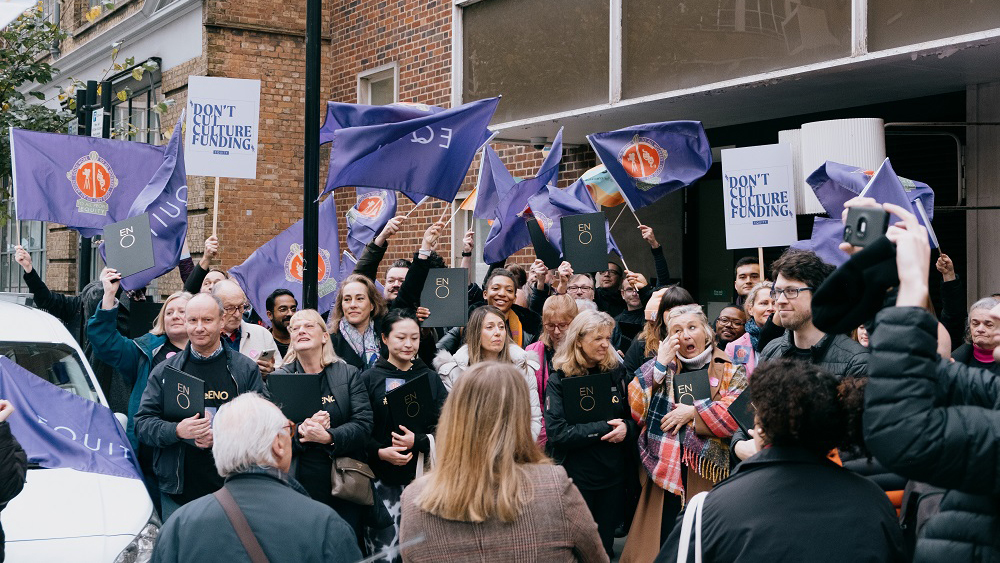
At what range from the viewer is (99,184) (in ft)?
33.0

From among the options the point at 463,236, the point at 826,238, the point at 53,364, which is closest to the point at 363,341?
the point at 53,364

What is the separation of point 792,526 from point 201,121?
284 inches

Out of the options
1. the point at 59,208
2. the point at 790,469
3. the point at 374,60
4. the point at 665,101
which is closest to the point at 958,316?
the point at 665,101

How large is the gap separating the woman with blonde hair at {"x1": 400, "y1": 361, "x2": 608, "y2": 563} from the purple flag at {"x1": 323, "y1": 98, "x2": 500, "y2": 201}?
4.85 meters

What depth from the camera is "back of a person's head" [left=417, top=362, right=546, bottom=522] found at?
3178 millimetres

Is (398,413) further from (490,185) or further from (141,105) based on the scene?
(141,105)

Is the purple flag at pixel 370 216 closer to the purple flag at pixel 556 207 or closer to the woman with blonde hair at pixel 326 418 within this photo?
the purple flag at pixel 556 207

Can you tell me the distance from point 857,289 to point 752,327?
160 inches

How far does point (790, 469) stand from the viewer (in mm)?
2904

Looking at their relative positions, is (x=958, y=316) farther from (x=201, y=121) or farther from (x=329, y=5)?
(x=329, y=5)

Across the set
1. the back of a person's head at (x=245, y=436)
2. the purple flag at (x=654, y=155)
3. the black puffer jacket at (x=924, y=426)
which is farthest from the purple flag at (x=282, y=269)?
the black puffer jacket at (x=924, y=426)

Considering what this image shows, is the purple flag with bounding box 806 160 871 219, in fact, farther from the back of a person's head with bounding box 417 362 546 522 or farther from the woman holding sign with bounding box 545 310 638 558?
the back of a person's head with bounding box 417 362 546 522

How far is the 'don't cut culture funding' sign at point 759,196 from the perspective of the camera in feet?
25.4

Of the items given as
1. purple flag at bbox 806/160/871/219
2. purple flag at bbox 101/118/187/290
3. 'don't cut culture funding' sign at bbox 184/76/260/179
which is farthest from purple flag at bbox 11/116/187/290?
purple flag at bbox 806/160/871/219
